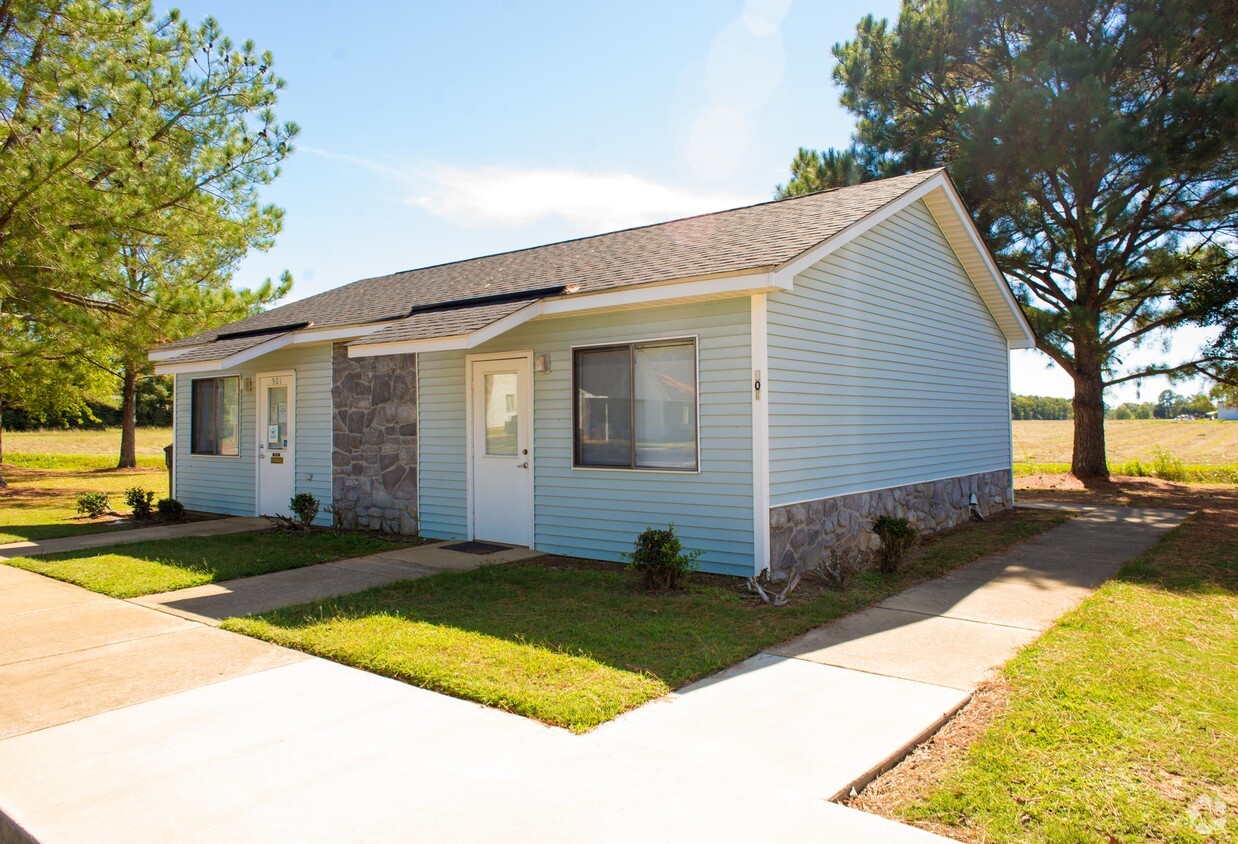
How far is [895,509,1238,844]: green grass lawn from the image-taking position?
2920 millimetres

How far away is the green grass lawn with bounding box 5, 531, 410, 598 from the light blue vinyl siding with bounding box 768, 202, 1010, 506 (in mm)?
5228

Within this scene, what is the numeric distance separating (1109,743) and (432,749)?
3224mm

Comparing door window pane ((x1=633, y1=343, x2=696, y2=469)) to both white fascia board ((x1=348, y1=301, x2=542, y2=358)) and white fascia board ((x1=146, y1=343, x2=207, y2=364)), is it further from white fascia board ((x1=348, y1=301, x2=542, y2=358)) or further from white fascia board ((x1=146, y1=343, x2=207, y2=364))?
white fascia board ((x1=146, y1=343, x2=207, y2=364))

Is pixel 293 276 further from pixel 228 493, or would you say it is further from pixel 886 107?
pixel 886 107

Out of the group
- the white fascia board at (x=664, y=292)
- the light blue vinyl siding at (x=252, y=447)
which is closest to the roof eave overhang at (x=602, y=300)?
the white fascia board at (x=664, y=292)

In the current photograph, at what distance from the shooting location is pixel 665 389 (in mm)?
7703

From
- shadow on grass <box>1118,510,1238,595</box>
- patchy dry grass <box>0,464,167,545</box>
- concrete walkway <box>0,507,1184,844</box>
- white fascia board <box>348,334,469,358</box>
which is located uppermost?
white fascia board <box>348,334,469,358</box>

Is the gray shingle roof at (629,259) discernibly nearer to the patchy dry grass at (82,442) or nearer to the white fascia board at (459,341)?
the white fascia board at (459,341)

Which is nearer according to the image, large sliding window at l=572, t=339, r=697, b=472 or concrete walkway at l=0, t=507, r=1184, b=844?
concrete walkway at l=0, t=507, r=1184, b=844

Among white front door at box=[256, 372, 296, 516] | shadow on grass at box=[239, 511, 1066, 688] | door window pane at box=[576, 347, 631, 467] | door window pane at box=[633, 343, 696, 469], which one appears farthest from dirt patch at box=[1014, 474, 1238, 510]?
white front door at box=[256, 372, 296, 516]

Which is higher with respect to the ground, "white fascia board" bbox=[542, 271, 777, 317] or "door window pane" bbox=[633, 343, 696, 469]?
"white fascia board" bbox=[542, 271, 777, 317]

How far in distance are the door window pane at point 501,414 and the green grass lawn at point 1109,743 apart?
234 inches

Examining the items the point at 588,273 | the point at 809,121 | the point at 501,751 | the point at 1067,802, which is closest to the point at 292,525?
the point at 588,273

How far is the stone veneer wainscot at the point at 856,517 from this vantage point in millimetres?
7273
